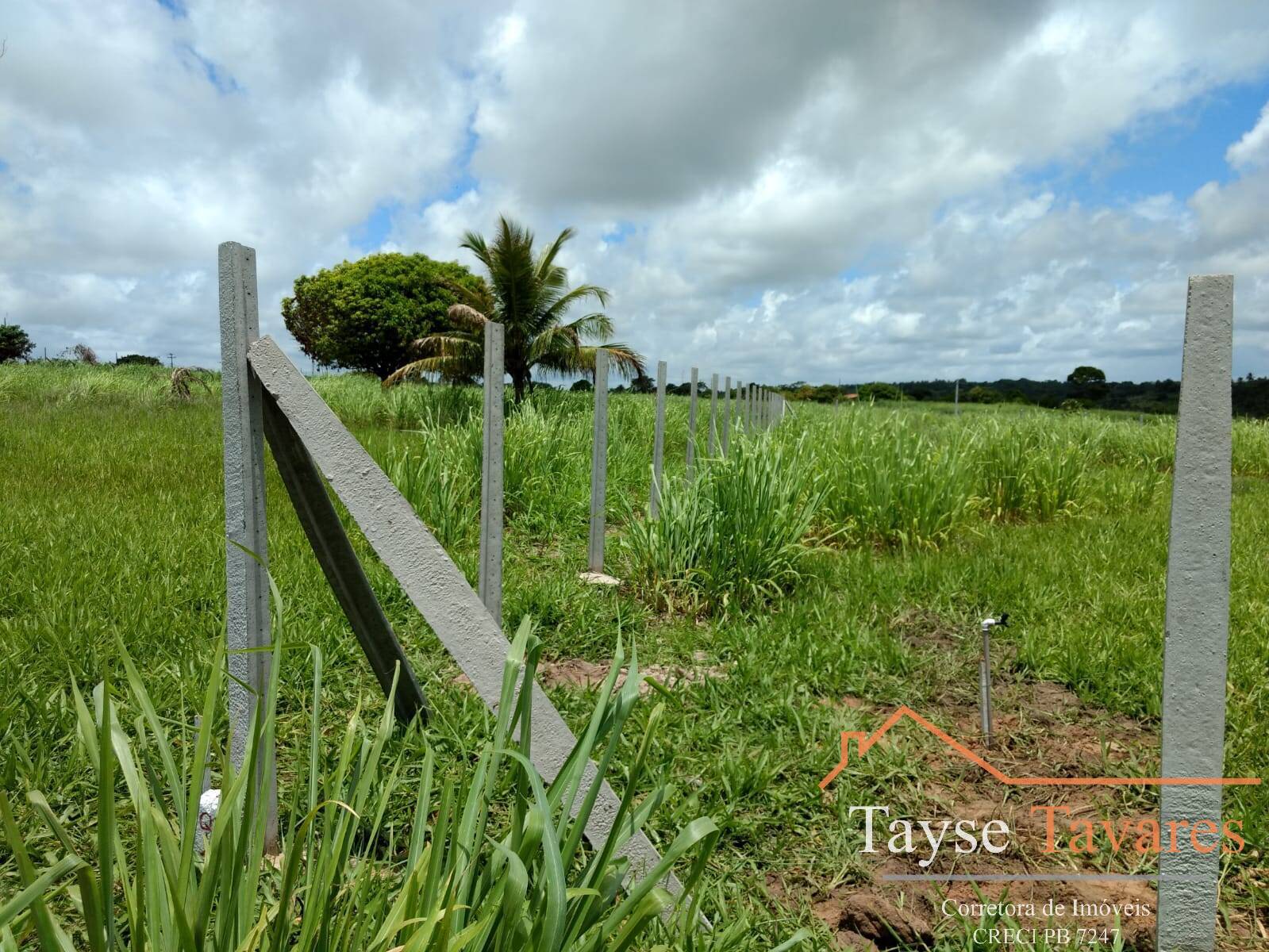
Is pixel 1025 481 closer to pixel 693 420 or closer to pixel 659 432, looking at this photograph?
pixel 693 420

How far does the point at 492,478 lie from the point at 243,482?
978 mm

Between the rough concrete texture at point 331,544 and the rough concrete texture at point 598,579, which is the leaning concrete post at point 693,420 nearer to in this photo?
the rough concrete texture at point 598,579

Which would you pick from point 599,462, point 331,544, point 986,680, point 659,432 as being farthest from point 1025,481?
point 331,544

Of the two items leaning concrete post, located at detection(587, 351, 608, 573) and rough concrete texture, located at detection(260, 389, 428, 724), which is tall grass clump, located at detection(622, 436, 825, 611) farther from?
rough concrete texture, located at detection(260, 389, 428, 724)

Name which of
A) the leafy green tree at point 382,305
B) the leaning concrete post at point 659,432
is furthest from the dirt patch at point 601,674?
the leafy green tree at point 382,305

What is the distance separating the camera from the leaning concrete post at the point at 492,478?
256 centimetres

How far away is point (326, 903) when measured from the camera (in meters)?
1.09

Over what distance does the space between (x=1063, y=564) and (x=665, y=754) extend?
3167 millimetres

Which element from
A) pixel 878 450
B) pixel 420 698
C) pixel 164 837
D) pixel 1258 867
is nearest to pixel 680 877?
pixel 420 698

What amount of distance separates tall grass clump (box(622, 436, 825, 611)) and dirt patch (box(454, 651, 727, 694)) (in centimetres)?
67

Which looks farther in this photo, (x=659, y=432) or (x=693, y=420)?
(x=693, y=420)

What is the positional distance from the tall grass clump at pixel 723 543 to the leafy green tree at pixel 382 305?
22763 mm

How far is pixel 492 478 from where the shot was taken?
103 inches

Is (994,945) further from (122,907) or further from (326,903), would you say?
(122,907)
